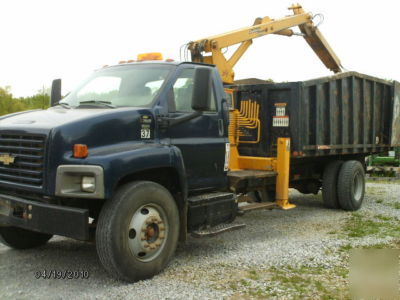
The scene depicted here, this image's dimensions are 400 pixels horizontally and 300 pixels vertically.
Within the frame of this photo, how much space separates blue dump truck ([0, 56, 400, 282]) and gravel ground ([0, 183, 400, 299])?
27 centimetres

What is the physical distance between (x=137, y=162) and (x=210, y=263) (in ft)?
5.36

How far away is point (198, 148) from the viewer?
5.76 meters

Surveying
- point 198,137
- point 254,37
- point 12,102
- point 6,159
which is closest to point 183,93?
point 198,137

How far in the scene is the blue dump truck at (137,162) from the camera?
457 cm

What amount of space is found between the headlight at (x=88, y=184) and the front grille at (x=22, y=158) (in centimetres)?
47

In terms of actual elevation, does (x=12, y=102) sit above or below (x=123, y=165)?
above

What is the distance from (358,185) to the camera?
9.59m

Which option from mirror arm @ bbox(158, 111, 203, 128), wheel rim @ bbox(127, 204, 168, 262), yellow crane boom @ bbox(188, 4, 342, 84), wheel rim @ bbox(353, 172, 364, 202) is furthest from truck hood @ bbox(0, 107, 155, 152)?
wheel rim @ bbox(353, 172, 364, 202)

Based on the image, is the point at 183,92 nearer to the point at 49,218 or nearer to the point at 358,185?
the point at 49,218

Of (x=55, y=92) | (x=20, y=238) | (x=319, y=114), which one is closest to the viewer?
(x=20, y=238)

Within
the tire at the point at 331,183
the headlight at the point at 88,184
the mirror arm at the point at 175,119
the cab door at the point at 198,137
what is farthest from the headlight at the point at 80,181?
the tire at the point at 331,183

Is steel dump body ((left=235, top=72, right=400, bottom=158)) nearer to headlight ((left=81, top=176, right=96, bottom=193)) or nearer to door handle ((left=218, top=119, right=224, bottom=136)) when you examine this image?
door handle ((left=218, top=119, right=224, bottom=136))
